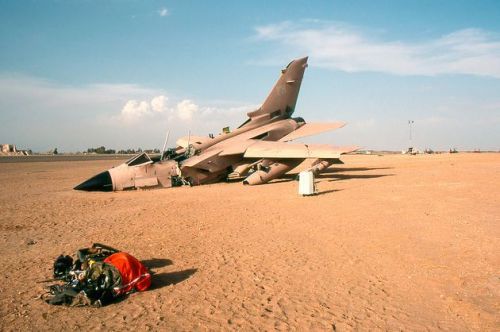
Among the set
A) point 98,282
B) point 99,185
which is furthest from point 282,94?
point 98,282

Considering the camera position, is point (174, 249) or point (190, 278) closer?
point (190, 278)

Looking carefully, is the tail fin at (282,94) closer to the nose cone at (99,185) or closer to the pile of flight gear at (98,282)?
the nose cone at (99,185)

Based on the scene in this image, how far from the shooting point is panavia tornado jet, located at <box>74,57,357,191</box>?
663 inches

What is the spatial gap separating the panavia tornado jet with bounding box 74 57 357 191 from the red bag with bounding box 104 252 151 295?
11600 mm

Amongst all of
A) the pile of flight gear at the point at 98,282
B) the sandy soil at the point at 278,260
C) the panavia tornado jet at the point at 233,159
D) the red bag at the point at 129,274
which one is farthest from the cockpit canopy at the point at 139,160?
the red bag at the point at 129,274

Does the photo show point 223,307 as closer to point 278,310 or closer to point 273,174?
point 278,310

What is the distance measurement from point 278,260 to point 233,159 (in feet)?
42.6

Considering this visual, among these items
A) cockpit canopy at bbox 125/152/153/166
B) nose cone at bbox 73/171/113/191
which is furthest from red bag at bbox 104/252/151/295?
cockpit canopy at bbox 125/152/153/166

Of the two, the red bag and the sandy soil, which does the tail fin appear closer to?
the sandy soil

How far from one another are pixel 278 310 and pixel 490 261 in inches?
170

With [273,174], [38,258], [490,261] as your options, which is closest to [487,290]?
[490,261]

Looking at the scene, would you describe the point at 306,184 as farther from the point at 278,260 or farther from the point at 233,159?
the point at 278,260

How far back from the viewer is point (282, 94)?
79.7 ft

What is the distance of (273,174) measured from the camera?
61.1ft
